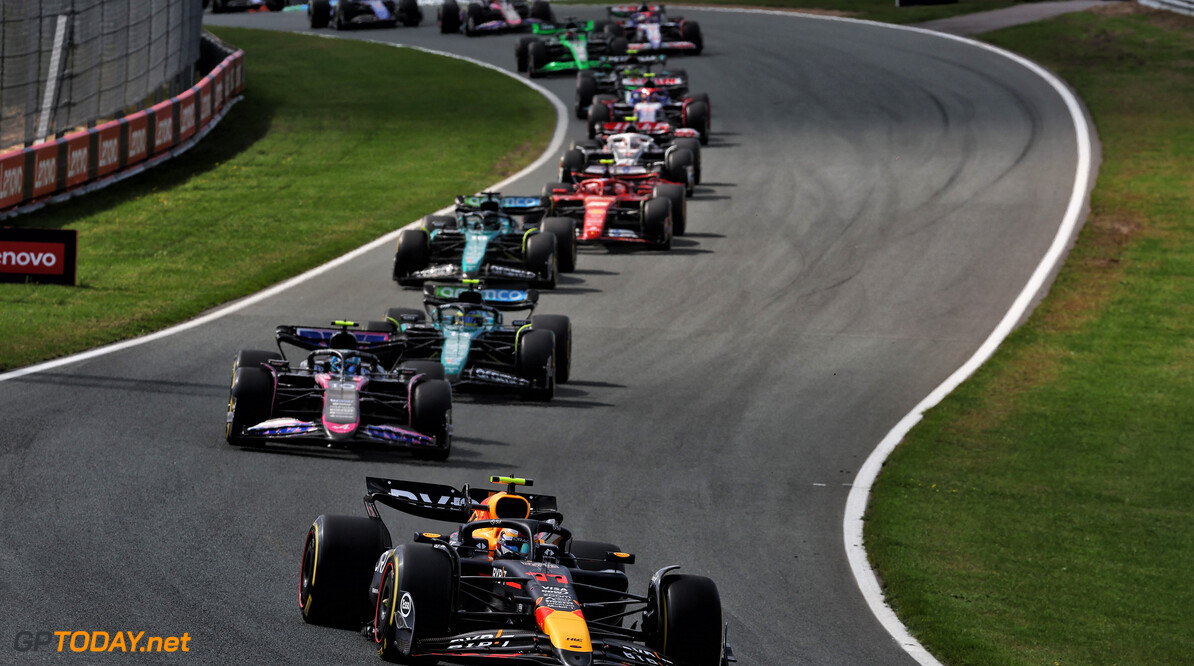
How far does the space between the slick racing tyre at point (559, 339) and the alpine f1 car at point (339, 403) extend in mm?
3083

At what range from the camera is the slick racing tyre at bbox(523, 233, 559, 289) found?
26000mm

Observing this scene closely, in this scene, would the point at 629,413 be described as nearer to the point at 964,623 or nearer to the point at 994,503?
the point at 994,503

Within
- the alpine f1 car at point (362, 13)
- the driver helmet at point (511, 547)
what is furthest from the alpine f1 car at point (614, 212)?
the alpine f1 car at point (362, 13)

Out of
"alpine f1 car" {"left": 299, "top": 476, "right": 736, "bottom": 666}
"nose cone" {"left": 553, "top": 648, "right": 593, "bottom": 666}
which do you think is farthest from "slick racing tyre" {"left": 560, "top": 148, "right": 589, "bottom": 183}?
"nose cone" {"left": 553, "top": 648, "right": 593, "bottom": 666}

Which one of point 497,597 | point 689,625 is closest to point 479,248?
point 497,597

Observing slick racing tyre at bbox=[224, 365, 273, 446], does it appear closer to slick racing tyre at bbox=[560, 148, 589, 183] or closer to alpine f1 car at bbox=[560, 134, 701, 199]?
alpine f1 car at bbox=[560, 134, 701, 199]

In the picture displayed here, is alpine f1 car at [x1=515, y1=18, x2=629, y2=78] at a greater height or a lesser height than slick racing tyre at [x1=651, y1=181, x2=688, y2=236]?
greater

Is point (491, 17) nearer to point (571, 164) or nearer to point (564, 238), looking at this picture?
point (571, 164)

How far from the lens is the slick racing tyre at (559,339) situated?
2044 centimetres

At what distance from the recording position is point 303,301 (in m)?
25.1

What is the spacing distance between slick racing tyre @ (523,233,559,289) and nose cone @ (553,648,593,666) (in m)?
16.6

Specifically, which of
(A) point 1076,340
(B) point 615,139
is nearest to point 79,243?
(B) point 615,139

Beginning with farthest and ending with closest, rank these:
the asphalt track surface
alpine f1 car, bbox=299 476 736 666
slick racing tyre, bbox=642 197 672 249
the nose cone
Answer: slick racing tyre, bbox=642 197 672 249 → the asphalt track surface → alpine f1 car, bbox=299 476 736 666 → the nose cone

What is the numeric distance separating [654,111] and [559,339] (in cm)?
1807
